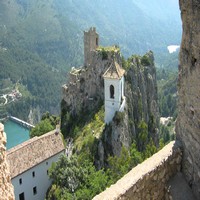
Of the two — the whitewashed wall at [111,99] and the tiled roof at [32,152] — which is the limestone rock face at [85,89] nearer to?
the whitewashed wall at [111,99]

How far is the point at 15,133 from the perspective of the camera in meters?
109

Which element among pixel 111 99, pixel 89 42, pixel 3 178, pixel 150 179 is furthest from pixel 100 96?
pixel 3 178

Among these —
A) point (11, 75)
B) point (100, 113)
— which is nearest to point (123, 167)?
point (100, 113)

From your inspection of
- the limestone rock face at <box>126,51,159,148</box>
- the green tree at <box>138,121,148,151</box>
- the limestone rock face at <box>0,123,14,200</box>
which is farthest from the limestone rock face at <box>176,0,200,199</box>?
the limestone rock face at <box>126,51,159,148</box>

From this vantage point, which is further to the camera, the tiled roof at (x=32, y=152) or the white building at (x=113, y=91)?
the white building at (x=113, y=91)

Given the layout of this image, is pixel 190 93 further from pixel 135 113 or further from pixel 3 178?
pixel 135 113

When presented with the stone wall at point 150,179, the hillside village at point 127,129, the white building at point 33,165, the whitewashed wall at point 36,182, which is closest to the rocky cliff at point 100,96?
the hillside village at point 127,129

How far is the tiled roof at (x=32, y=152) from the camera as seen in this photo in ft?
100

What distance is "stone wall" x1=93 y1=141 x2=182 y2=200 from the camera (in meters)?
8.34

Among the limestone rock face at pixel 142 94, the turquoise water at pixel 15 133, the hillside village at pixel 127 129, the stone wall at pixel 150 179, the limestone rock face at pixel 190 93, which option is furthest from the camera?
the turquoise water at pixel 15 133

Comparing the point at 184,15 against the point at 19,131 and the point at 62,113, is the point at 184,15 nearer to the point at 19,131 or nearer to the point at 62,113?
the point at 62,113

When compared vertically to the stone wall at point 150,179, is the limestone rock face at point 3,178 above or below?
above

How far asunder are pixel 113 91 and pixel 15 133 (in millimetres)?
78169

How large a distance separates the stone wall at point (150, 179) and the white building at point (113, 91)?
81.1 feet
